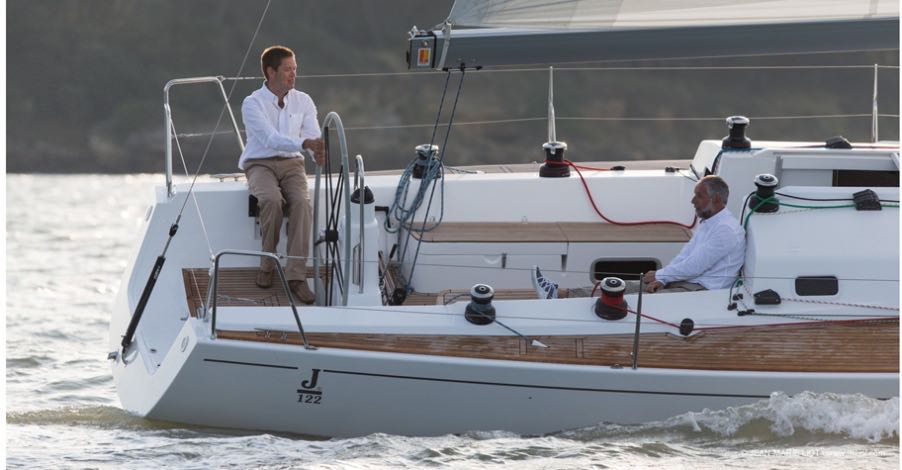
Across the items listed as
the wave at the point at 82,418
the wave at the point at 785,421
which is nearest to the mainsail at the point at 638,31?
the wave at the point at 785,421

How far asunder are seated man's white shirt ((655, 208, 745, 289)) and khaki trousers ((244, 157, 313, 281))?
1664mm

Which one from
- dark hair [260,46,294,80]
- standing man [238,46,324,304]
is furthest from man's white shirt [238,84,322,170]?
dark hair [260,46,294,80]

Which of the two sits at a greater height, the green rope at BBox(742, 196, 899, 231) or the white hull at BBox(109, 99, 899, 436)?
the green rope at BBox(742, 196, 899, 231)

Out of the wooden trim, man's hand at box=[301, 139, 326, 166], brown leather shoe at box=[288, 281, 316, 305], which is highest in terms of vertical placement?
man's hand at box=[301, 139, 326, 166]

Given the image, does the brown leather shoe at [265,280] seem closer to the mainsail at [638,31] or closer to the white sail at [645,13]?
the mainsail at [638,31]

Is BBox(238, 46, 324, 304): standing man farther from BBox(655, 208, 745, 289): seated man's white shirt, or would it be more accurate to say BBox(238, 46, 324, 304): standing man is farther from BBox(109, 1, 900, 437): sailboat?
BBox(655, 208, 745, 289): seated man's white shirt

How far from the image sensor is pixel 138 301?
745cm

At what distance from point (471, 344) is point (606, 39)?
1403 mm

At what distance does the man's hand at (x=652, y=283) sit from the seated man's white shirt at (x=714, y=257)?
0.03m

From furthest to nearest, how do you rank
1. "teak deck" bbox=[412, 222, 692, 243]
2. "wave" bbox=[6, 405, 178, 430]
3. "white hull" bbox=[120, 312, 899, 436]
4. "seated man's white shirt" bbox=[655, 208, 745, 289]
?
"teak deck" bbox=[412, 222, 692, 243], "wave" bbox=[6, 405, 178, 430], "seated man's white shirt" bbox=[655, 208, 745, 289], "white hull" bbox=[120, 312, 899, 436]

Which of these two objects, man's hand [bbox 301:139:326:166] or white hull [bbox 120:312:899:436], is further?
man's hand [bbox 301:139:326:166]

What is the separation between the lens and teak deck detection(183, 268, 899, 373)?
249 inches

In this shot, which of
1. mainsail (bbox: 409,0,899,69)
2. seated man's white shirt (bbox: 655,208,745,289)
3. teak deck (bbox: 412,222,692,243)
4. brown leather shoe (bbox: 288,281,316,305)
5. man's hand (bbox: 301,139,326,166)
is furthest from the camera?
teak deck (bbox: 412,222,692,243)

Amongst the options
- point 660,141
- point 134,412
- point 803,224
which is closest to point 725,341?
point 803,224
